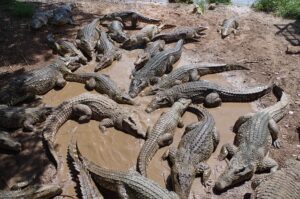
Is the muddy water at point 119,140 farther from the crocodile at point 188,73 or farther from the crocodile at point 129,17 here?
the crocodile at point 129,17

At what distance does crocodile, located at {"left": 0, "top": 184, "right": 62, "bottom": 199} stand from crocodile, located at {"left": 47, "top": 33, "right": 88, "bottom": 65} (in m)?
3.79

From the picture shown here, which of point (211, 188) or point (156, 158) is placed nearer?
point (211, 188)

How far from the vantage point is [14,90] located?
7.86 m

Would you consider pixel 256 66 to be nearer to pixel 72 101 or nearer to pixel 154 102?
pixel 154 102

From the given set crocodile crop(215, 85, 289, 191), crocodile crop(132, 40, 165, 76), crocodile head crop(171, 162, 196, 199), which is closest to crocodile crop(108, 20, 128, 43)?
crocodile crop(132, 40, 165, 76)

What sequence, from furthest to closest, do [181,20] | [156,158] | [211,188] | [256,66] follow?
[181,20] < [256,66] < [156,158] < [211,188]

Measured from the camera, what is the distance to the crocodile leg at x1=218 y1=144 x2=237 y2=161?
6.85m

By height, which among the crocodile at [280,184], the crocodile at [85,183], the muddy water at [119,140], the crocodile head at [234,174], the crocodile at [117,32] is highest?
the crocodile at [117,32]

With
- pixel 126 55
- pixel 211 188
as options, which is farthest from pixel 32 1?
pixel 211 188

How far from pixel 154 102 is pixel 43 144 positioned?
2.15m

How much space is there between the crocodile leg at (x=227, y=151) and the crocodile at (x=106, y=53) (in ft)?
11.0

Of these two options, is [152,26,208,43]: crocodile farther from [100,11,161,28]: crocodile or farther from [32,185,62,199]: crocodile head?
[32,185,62,199]: crocodile head

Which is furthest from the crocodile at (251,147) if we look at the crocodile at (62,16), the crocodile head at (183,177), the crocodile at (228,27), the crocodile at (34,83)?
the crocodile at (62,16)

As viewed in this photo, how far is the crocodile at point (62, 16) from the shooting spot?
10.6 metres
